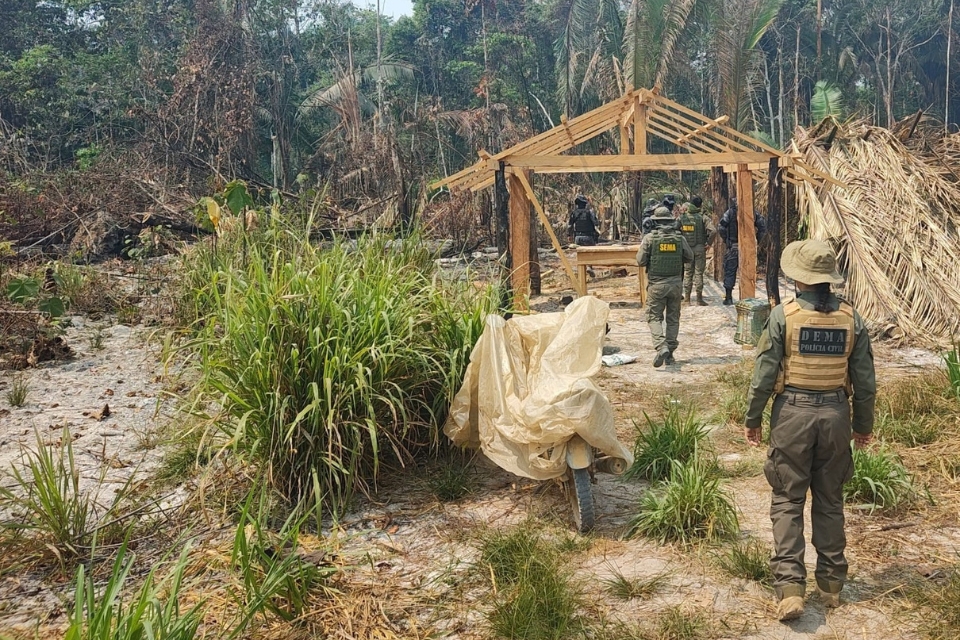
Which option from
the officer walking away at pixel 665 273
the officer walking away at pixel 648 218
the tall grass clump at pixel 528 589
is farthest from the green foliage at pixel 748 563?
the officer walking away at pixel 648 218

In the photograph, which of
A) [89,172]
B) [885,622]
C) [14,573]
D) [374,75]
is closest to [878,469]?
[885,622]

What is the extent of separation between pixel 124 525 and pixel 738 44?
19.7 metres

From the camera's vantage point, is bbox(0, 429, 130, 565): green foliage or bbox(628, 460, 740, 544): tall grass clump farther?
bbox(628, 460, 740, 544): tall grass clump

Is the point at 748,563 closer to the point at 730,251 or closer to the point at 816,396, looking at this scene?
the point at 816,396

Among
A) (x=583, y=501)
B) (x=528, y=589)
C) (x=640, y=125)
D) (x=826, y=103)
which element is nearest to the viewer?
(x=528, y=589)

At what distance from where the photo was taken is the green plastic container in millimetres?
8070

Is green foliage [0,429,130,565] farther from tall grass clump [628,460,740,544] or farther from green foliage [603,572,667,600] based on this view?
tall grass clump [628,460,740,544]

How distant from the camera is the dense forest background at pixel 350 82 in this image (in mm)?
15617

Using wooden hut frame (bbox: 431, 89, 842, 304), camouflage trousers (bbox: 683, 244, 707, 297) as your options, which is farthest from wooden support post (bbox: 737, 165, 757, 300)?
camouflage trousers (bbox: 683, 244, 707, 297)

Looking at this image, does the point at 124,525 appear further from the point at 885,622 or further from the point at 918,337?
the point at 918,337

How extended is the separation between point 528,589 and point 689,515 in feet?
3.55

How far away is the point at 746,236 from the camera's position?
9.97m

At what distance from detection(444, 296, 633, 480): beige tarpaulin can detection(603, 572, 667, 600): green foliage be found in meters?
0.69

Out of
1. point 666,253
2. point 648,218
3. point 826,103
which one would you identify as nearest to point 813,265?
point 666,253
